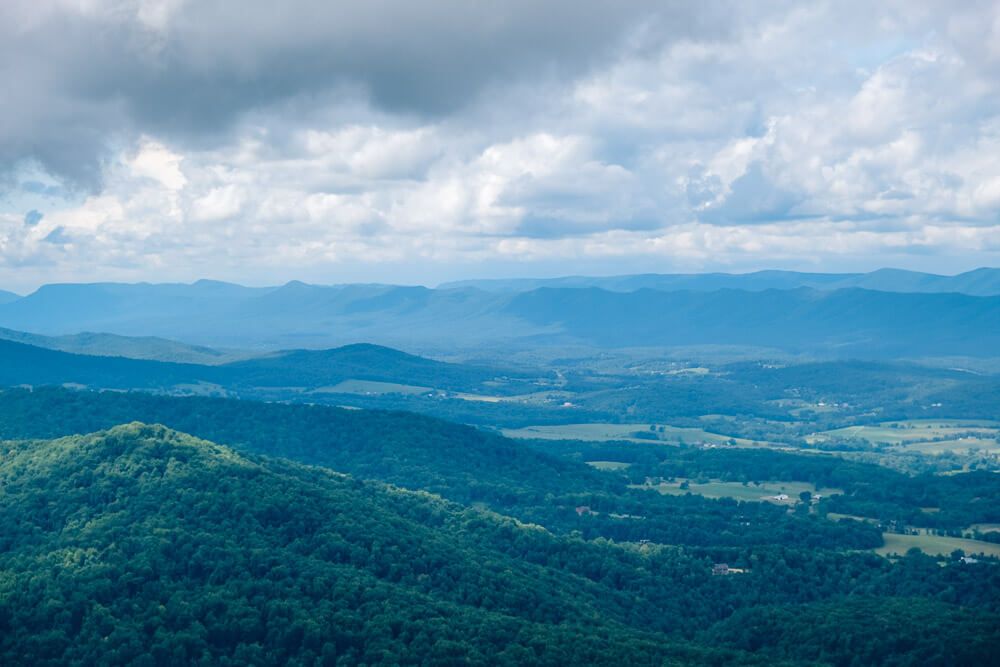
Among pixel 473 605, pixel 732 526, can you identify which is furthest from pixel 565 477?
pixel 473 605

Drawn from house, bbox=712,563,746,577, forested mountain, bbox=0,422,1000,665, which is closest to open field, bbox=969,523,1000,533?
forested mountain, bbox=0,422,1000,665

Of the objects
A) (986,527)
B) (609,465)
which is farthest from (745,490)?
(986,527)

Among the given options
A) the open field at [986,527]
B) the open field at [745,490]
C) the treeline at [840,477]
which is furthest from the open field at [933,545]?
the open field at [745,490]

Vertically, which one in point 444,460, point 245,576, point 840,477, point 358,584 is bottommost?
point 840,477

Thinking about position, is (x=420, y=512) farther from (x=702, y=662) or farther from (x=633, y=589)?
(x=702, y=662)

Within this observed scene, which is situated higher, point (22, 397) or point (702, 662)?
point (22, 397)

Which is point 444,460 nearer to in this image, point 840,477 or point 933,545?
point 840,477

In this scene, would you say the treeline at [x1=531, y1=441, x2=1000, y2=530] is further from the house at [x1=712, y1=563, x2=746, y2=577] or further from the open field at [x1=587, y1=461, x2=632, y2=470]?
the house at [x1=712, y1=563, x2=746, y2=577]
